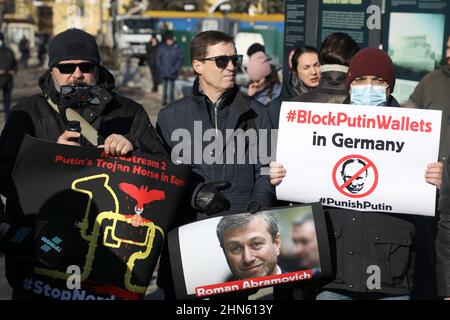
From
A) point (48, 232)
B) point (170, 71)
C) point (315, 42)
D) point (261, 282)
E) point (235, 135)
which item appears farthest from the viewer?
point (170, 71)

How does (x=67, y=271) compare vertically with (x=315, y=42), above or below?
below

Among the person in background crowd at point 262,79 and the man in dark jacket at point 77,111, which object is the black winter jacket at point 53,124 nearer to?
the man in dark jacket at point 77,111

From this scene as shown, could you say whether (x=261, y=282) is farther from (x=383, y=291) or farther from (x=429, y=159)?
(x=429, y=159)

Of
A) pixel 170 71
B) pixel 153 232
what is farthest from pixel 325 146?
pixel 170 71

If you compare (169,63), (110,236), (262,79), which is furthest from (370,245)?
(169,63)

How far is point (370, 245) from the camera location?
4020mm

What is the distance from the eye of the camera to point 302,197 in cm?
408

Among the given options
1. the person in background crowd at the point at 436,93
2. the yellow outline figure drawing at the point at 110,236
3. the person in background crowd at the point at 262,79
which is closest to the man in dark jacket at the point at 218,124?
the yellow outline figure drawing at the point at 110,236

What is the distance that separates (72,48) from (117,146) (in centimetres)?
59

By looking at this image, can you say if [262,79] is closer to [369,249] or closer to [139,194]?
[369,249]

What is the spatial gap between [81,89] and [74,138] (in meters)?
0.24

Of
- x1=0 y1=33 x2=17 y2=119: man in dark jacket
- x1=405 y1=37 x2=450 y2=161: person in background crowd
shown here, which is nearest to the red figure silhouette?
x1=405 y1=37 x2=450 y2=161: person in background crowd

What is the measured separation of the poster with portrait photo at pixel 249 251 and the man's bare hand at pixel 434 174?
0.54m

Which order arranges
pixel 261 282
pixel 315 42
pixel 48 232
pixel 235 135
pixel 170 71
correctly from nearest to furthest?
pixel 48 232 < pixel 261 282 < pixel 235 135 < pixel 315 42 < pixel 170 71
